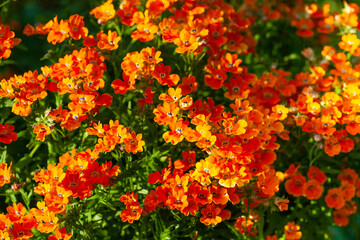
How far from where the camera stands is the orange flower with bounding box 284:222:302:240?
2590 millimetres

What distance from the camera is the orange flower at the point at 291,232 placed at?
2.59 meters

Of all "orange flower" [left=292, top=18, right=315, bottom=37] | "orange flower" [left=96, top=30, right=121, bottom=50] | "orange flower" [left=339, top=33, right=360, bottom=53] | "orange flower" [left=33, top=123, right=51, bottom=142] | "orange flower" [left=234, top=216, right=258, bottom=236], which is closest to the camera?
"orange flower" [left=33, top=123, right=51, bottom=142]

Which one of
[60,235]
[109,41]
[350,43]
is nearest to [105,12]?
[109,41]

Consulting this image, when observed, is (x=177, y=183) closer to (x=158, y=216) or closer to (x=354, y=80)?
(x=158, y=216)

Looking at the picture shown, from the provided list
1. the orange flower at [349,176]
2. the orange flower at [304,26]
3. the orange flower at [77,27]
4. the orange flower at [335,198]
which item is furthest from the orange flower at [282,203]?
the orange flower at [304,26]

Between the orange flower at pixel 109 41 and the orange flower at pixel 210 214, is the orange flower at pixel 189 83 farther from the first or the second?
the orange flower at pixel 210 214

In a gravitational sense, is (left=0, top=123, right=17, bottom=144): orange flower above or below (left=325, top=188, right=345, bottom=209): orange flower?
above

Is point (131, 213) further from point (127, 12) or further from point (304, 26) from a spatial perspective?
point (304, 26)

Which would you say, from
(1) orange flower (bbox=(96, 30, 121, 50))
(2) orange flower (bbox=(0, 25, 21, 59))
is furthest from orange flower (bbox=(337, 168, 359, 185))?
(2) orange flower (bbox=(0, 25, 21, 59))

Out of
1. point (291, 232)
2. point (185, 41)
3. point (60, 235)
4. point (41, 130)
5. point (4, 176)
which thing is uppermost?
point (185, 41)

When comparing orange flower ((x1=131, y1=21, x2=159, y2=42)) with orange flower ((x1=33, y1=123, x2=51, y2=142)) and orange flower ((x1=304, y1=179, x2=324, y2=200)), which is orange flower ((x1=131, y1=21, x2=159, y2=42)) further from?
orange flower ((x1=304, y1=179, x2=324, y2=200))

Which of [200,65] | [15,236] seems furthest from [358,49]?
[15,236]

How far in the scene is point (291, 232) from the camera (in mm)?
2615

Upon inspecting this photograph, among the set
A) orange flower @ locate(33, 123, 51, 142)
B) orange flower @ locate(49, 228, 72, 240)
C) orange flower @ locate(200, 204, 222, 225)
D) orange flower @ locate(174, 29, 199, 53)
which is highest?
orange flower @ locate(174, 29, 199, 53)
